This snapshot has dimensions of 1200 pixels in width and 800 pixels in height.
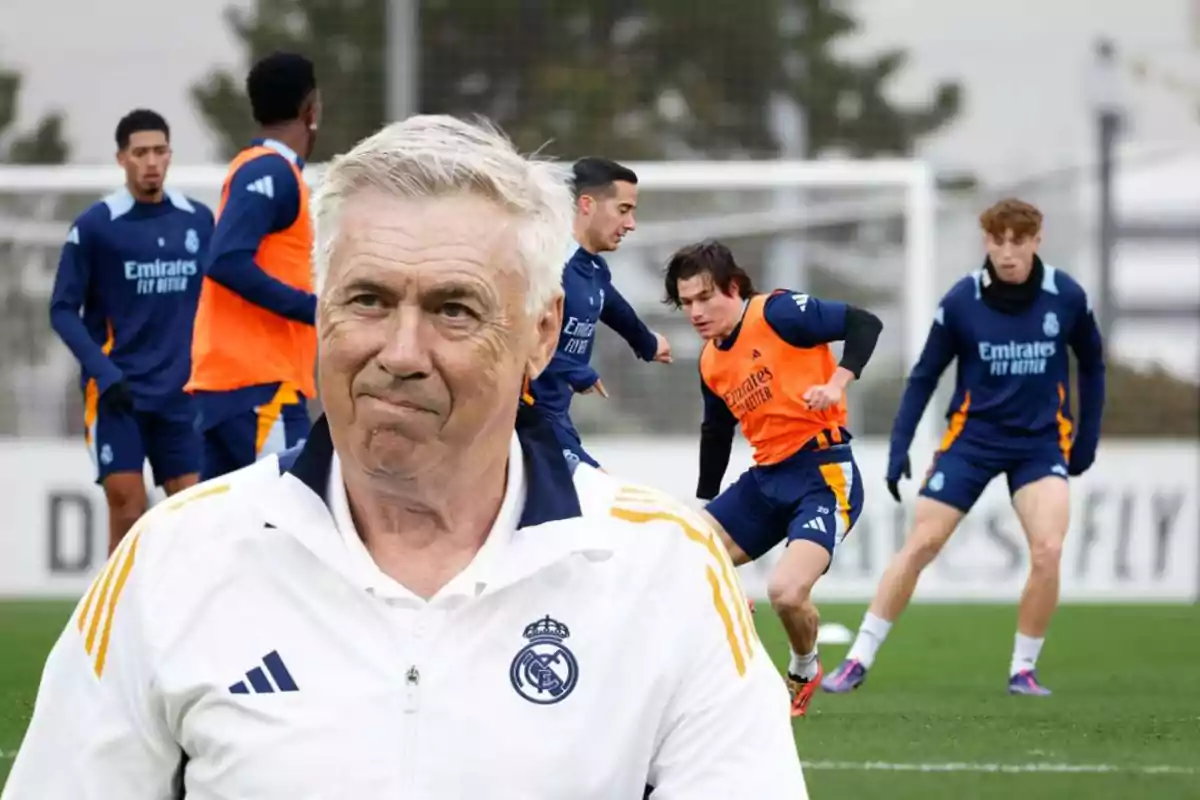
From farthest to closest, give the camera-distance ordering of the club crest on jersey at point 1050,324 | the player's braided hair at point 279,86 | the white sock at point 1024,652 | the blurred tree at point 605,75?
the blurred tree at point 605,75, the club crest on jersey at point 1050,324, the white sock at point 1024,652, the player's braided hair at point 279,86

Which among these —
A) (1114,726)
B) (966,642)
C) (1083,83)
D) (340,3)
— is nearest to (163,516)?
(1114,726)

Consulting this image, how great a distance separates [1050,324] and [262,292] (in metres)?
3.75

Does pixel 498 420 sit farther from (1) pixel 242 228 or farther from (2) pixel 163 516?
(1) pixel 242 228

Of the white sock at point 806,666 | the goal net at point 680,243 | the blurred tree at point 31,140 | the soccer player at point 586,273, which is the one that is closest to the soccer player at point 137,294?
the soccer player at point 586,273

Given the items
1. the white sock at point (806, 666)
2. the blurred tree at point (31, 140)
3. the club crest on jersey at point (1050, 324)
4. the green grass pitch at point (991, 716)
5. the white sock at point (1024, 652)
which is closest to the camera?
the green grass pitch at point (991, 716)

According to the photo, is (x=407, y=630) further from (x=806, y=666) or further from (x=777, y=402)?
(x=777, y=402)

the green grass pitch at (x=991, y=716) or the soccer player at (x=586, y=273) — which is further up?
the soccer player at (x=586, y=273)

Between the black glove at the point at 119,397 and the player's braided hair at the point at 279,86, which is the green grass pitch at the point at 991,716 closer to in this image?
the black glove at the point at 119,397

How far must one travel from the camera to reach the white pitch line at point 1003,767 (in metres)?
7.34

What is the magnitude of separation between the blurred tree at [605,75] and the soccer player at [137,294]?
12808 millimetres

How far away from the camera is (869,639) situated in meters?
10.2

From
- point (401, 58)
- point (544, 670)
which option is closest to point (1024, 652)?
point (544, 670)

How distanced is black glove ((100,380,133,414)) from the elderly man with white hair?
7.36 m

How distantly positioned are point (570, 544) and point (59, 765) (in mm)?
608
